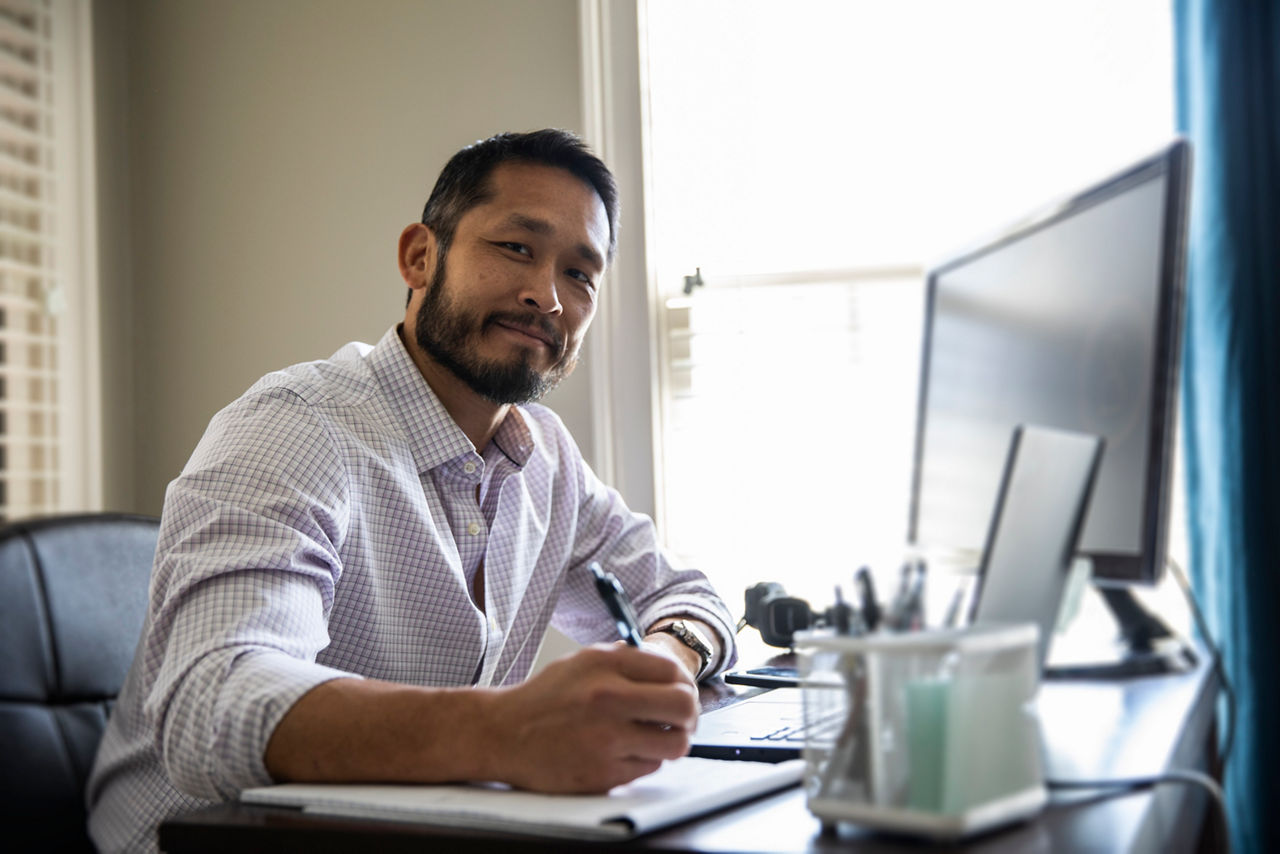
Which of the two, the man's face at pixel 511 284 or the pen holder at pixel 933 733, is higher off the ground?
the man's face at pixel 511 284

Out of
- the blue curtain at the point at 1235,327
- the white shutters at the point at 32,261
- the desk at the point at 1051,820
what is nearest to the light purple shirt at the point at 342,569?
the desk at the point at 1051,820

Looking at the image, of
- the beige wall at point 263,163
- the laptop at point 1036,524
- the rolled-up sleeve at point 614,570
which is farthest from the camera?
the beige wall at point 263,163

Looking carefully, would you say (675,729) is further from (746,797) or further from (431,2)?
(431,2)

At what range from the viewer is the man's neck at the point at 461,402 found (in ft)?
5.01

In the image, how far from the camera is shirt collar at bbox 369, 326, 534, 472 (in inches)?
53.7

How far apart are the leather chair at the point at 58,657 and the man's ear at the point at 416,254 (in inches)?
23.0

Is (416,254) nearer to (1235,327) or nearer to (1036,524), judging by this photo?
(1036,524)

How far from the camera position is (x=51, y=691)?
4.13 feet

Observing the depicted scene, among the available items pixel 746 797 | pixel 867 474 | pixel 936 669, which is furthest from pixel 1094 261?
pixel 867 474

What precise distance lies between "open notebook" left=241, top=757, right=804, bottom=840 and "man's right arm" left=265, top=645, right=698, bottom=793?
1cm

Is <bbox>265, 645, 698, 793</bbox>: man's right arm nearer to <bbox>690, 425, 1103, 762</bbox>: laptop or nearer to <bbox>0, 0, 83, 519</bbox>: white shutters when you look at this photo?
<bbox>690, 425, 1103, 762</bbox>: laptop

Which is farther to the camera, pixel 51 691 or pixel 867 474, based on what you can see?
pixel 867 474

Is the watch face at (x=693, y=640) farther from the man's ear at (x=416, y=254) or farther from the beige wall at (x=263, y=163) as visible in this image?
the beige wall at (x=263, y=163)

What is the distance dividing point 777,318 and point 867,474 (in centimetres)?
95
